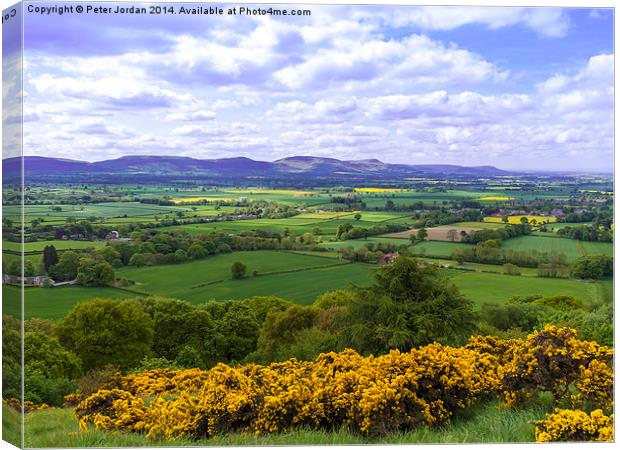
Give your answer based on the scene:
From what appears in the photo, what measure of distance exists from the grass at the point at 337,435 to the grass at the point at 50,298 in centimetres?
184

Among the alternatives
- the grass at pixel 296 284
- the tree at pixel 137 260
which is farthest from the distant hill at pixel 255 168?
the grass at pixel 296 284

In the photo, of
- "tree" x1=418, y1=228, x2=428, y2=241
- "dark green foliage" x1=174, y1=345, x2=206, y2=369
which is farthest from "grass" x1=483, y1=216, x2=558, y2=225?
"dark green foliage" x1=174, y1=345, x2=206, y2=369

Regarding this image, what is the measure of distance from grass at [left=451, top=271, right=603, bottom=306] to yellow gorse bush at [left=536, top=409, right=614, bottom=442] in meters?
3.38

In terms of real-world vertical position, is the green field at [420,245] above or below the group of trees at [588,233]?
below

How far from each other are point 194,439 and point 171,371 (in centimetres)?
226

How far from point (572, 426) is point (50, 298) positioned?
8.88m

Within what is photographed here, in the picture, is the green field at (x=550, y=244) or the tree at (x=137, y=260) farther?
the green field at (x=550, y=244)

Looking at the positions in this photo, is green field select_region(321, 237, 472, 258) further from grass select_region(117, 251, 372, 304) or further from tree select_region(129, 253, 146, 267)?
tree select_region(129, 253, 146, 267)

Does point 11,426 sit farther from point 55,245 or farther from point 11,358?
point 55,245

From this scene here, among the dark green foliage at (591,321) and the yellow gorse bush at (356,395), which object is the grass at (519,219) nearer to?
the dark green foliage at (591,321)

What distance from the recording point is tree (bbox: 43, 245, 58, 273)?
41.0 feet

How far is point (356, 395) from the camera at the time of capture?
10648mm

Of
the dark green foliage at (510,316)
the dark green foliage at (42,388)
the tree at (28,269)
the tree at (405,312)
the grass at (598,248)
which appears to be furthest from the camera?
the dark green foliage at (510,316)

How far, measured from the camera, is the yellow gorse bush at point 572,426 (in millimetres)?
10484
